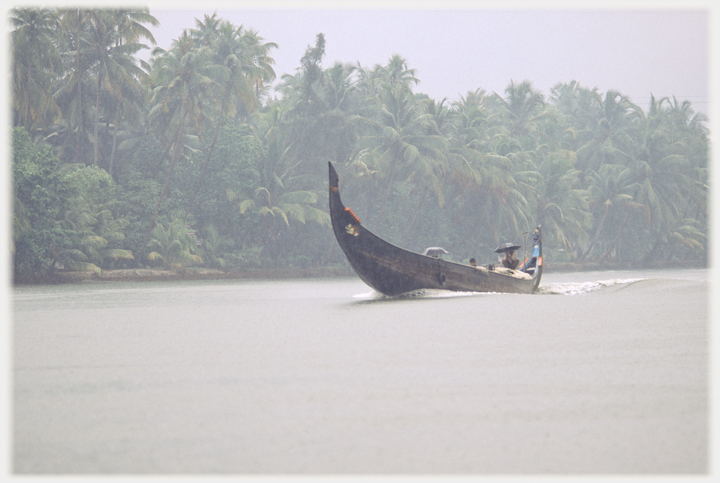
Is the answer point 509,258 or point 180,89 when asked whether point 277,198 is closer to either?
point 180,89

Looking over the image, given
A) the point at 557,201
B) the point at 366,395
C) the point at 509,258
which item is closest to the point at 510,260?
the point at 509,258

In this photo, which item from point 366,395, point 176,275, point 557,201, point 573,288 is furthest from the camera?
point 557,201

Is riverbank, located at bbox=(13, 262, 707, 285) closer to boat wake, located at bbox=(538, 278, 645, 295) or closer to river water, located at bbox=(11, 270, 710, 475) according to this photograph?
river water, located at bbox=(11, 270, 710, 475)

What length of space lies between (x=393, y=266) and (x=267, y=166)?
660 inches

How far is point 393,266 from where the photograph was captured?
13.7 m

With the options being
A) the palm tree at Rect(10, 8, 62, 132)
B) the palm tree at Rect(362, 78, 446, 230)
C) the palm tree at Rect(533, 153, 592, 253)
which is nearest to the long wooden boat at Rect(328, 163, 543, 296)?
the palm tree at Rect(10, 8, 62, 132)

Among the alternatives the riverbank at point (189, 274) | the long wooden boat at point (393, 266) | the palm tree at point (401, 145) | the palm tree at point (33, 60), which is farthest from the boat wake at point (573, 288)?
the palm tree at point (33, 60)

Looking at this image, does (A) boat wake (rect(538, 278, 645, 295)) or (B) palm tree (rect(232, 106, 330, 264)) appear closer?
(A) boat wake (rect(538, 278, 645, 295))

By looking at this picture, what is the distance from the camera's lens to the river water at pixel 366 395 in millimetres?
3887

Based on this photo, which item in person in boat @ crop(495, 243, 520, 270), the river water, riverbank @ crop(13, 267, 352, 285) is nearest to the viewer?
the river water

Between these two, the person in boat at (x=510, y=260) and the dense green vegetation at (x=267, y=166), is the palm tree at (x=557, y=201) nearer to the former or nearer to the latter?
the dense green vegetation at (x=267, y=166)

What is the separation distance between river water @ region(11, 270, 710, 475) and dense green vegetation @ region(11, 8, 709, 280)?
1413 centimetres

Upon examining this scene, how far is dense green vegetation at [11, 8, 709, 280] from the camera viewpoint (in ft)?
76.6

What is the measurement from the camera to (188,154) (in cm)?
2952
